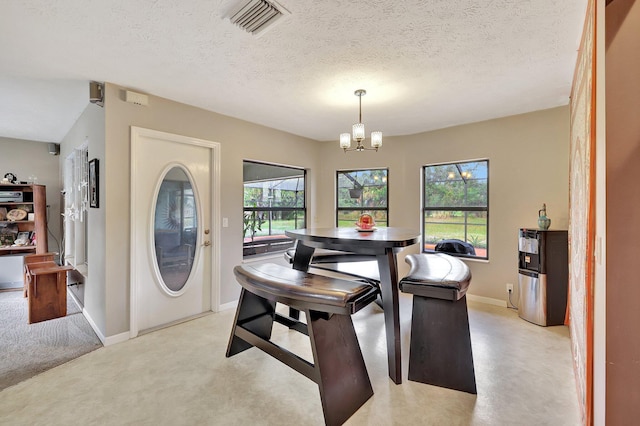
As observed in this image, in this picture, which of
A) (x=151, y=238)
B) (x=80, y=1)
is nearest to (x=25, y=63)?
(x=80, y=1)

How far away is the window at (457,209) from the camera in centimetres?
386

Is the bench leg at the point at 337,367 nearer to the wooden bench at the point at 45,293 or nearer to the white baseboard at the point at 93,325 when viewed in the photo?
the white baseboard at the point at 93,325

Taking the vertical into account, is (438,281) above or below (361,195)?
below

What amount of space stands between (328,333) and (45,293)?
11.4 feet

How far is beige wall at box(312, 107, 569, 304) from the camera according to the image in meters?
3.27

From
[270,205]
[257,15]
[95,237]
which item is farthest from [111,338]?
[257,15]

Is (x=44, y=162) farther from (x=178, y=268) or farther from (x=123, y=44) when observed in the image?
(x=123, y=44)

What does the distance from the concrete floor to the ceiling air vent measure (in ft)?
7.84

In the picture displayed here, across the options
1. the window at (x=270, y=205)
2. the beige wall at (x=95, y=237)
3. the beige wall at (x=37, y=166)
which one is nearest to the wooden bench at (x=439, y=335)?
the window at (x=270, y=205)

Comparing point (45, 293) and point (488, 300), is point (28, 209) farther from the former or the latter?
point (488, 300)

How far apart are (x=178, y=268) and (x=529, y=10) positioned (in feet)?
12.1

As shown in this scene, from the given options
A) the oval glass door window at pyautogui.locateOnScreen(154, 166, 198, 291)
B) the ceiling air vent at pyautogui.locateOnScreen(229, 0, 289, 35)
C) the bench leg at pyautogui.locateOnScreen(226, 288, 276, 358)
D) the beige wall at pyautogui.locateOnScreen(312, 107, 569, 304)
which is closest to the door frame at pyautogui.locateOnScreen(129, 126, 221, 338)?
the oval glass door window at pyautogui.locateOnScreen(154, 166, 198, 291)

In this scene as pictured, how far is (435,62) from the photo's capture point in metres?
2.25

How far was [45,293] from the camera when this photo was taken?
3256 mm
